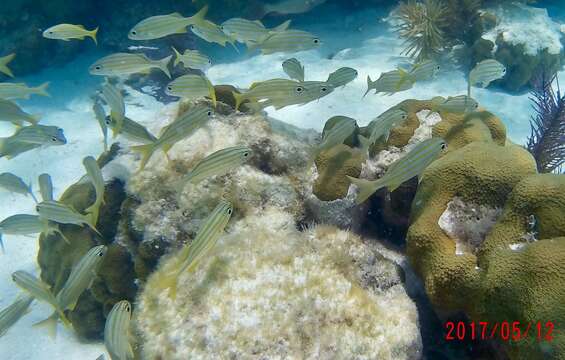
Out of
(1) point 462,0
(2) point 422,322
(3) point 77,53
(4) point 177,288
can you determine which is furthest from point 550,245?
(3) point 77,53

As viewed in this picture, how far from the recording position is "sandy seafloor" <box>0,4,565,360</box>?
500 cm

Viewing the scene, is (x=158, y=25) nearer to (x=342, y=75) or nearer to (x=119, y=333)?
(x=342, y=75)

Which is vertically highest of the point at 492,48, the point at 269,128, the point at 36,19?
the point at 269,128

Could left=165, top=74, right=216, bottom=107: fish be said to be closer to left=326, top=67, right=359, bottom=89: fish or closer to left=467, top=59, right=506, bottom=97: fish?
left=326, top=67, right=359, bottom=89: fish

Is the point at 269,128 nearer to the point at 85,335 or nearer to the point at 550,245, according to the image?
the point at 550,245

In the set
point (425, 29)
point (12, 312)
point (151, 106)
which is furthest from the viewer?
point (151, 106)

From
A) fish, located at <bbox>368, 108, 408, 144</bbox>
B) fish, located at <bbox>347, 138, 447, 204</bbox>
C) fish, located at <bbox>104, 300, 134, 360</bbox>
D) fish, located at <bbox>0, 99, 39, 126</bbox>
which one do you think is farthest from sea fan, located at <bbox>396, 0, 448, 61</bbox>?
fish, located at <bbox>104, 300, 134, 360</bbox>

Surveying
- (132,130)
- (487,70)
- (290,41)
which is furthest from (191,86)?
(487,70)

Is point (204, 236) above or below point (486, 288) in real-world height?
above

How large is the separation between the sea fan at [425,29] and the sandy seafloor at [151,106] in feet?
1.57

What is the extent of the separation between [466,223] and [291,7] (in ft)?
32.7

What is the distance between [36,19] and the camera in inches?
445

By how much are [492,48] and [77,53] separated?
11013 mm

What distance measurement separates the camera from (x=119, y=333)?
2941mm
